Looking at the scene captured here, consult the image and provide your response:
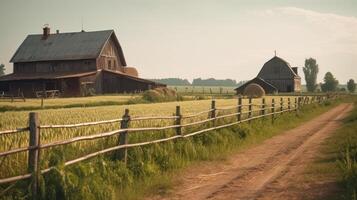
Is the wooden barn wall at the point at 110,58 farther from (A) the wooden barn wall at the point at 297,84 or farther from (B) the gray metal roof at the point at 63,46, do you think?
(A) the wooden barn wall at the point at 297,84

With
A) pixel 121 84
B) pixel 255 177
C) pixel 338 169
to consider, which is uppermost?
pixel 121 84

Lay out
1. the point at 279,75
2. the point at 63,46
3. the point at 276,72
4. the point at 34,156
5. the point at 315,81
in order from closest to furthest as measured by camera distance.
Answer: the point at 34,156, the point at 63,46, the point at 279,75, the point at 276,72, the point at 315,81

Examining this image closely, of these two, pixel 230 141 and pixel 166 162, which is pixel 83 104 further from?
pixel 166 162

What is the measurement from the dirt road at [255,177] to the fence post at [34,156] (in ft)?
7.84

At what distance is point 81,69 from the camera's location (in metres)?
53.2

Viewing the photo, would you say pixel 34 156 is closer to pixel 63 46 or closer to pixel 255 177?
pixel 255 177

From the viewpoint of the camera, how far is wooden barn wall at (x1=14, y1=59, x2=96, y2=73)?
53.0 meters

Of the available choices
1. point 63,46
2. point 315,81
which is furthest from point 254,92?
point 315,81

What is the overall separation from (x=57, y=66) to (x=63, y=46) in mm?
3083

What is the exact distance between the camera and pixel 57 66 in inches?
2135

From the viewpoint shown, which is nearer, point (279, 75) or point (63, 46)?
point (63, 46)

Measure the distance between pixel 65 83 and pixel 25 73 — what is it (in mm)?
10922

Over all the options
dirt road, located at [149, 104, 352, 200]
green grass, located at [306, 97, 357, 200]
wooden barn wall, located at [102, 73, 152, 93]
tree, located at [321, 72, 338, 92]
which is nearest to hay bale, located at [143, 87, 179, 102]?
wooden barn wall, located at [102, 73, 152, 93]

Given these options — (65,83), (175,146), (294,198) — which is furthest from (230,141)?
(65,83)
